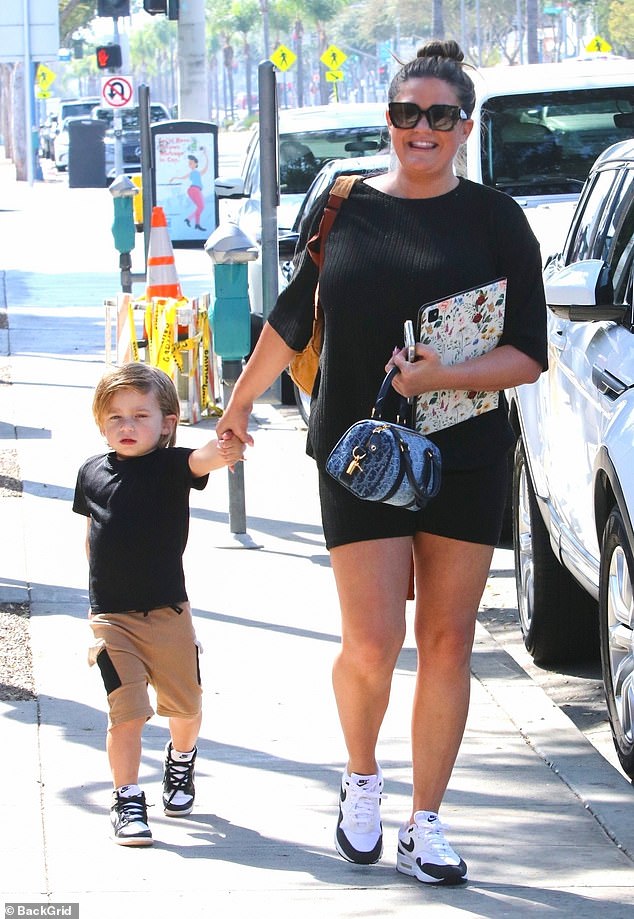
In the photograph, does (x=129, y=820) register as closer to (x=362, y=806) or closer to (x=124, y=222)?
(x=362, y=806)

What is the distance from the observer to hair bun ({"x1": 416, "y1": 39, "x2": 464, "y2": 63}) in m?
3.83

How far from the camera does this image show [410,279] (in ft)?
12.0

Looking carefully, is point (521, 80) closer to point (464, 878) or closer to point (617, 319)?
point (617, 319)

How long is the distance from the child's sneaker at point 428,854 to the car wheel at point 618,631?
2.86 ft

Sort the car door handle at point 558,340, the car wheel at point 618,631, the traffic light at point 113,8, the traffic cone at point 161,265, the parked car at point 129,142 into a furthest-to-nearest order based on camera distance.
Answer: the parked car at point 129,142 → the traffic light at point 113,8 → the traffic cone at point 161,265 → the car door handle at point 558,340 → the car wheel at point 618,631

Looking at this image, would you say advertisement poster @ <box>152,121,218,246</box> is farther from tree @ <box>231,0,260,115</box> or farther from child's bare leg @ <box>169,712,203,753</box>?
tree @ <box>231,0,260,115</box>

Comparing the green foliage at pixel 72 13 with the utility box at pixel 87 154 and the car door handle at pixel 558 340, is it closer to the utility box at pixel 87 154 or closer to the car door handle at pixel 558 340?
the utility box at pixel 87 154

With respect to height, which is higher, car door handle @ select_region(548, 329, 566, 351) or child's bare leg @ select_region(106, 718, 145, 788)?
car door handle @ select_region(548, 329, 566, 351)

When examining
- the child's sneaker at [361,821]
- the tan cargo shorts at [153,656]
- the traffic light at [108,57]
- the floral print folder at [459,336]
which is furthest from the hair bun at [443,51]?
the traffic light at [108,57]

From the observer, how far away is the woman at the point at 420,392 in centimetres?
368

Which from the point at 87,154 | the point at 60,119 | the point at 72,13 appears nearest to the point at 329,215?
the point at 87,154

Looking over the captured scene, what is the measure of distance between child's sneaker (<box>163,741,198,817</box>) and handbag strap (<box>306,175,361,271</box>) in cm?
135

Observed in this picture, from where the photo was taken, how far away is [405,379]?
141 inches

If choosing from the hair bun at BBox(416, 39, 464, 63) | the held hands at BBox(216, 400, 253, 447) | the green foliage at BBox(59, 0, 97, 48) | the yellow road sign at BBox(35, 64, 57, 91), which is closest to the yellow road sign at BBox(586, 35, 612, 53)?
the yellow road sign at BBox(35, 64, 57, 91)
